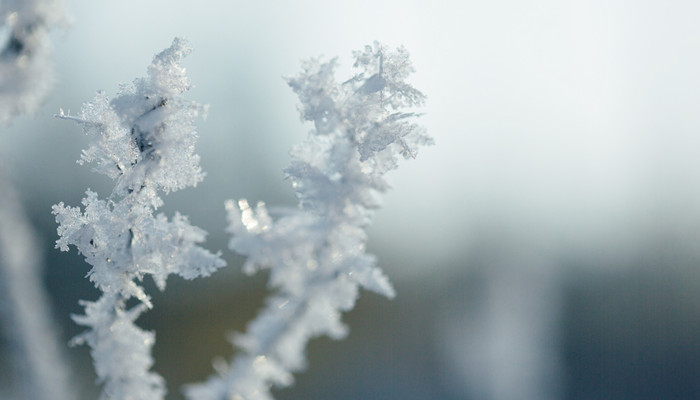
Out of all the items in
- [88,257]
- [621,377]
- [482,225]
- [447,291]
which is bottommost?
[88,257]

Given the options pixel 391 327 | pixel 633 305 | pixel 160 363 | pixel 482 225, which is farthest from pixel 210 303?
pixel 633 305

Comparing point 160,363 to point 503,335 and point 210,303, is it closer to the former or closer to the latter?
point 210,303

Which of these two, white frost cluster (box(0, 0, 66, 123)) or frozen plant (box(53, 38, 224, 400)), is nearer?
white frost cluster (box(0, 0, 66, 123))

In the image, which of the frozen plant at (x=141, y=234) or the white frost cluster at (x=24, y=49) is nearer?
the white frost cluster at (x=24, y=49)

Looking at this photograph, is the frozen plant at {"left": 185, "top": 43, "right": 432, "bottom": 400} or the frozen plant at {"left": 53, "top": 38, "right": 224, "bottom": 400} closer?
the frozen plant at {"left": 185, "top": 43, "right": 432, "bottom": 400}
